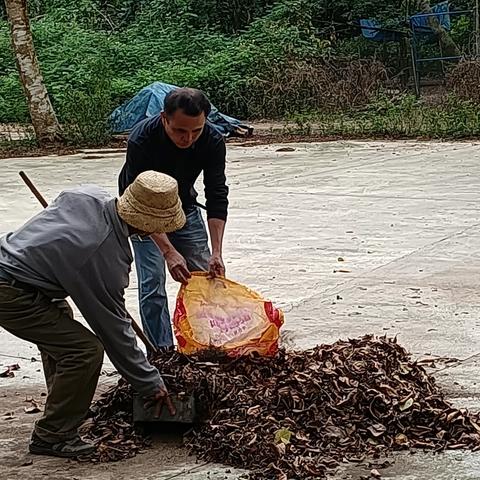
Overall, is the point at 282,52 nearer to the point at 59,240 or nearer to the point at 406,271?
the point at 406,271

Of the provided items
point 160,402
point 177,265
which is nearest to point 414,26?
point 177,265

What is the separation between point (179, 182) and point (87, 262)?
4.36ft

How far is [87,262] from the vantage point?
159 inches

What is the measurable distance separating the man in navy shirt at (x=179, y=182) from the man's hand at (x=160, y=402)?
0.86 meters

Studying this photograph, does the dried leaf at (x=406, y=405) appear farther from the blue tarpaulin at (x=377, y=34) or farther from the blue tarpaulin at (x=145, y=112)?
the blue tarpaulin at (x=377, y=34)

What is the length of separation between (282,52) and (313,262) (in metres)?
15.2

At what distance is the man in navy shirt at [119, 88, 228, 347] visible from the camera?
4.84 metres

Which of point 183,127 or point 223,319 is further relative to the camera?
point 223,319

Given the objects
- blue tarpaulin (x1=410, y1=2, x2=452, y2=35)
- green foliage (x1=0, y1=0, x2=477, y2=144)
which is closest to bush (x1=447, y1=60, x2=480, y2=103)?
green foliage (x1=0, y1=0, x2=477, y2=144)

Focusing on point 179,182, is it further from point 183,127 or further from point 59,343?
A: point 59,343

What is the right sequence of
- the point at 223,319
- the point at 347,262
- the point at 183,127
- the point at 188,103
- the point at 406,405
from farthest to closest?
the point at 347,262 → the point at 223,319 → the point at 183,127 → the point at 188,103 → the point at 406,405

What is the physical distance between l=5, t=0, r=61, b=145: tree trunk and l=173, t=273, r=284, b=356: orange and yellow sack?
13.5m

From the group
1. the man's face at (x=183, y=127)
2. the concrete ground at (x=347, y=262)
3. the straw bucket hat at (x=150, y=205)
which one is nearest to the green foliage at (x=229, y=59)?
the concrete ground at (x=347, y=262)

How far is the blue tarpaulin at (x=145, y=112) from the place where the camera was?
62.9 ft
